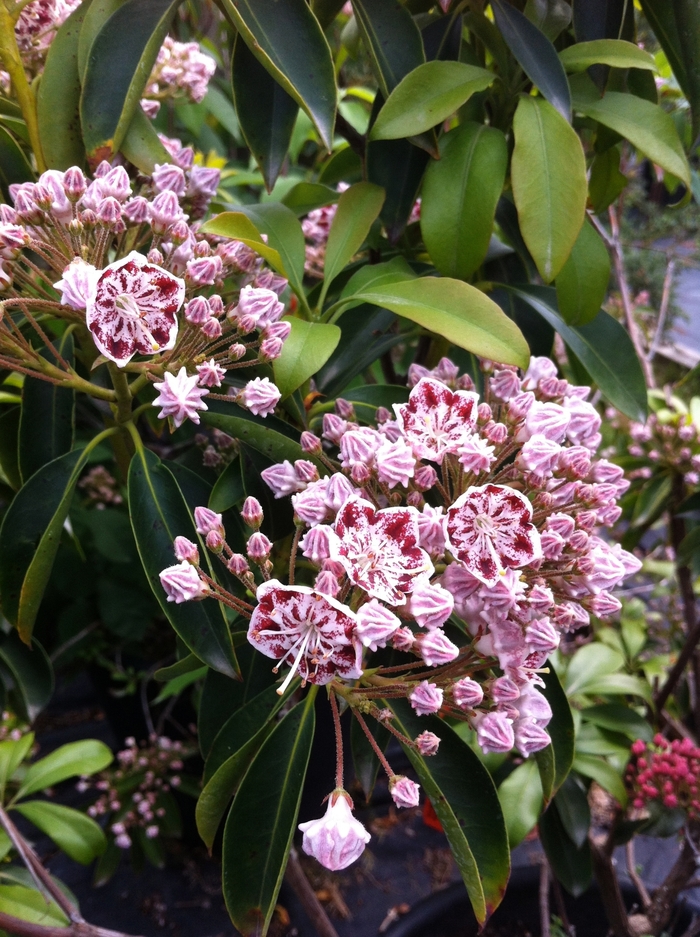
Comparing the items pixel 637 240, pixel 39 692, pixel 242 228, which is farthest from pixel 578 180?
pixel 637 240

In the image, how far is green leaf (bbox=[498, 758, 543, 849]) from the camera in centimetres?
105

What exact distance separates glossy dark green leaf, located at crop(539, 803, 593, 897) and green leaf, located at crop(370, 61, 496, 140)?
3.30 ft

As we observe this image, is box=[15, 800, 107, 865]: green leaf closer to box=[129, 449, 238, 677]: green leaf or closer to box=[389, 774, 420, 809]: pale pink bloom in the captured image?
box=[129, 449, 238, 677]: green leaf

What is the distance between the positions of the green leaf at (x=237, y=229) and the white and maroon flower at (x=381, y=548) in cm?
29

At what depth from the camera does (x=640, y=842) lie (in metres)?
1.78

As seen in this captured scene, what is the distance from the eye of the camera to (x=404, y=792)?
0.59 m

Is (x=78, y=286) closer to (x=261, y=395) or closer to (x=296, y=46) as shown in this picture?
(x=261, y=395)

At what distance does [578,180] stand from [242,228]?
356mm

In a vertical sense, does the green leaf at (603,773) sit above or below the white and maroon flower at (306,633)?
below

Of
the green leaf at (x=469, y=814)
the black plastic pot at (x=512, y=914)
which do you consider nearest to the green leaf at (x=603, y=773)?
the black plastic pot at (x=512, y=914)

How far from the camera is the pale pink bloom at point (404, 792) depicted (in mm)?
581

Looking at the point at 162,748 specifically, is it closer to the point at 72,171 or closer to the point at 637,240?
the point at 72,171

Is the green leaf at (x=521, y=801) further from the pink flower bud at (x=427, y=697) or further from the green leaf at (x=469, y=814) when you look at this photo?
the pink flower bud at (x=427, y=697)

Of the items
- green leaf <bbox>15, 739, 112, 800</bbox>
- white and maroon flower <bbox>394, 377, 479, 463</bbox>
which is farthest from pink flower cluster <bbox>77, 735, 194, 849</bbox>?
white and maroon flower <bbox>394, 377, 479, 463</bbox>
